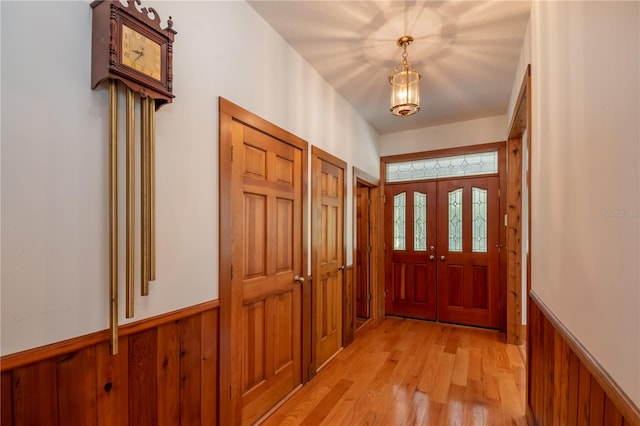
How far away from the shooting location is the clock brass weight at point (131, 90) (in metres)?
1.16

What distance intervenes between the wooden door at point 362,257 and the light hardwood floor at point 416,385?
81cm

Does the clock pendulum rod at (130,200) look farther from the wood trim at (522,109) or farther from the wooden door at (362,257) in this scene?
the wooden door at (362,257)

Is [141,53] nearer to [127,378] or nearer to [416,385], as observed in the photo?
[127,378]

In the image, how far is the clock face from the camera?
46.9 inches

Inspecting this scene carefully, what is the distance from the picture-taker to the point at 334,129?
324cm

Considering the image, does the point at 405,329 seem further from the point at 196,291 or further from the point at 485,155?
the point at 196,291

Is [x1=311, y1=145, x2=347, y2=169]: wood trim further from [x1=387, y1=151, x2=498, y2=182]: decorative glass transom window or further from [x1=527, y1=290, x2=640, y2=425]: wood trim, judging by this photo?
[x1=527, y1=290, x2=640, y2=425]: wood trim

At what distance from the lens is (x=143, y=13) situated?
125cm

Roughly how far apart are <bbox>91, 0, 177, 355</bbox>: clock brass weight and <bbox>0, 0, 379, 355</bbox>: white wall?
0.06 m

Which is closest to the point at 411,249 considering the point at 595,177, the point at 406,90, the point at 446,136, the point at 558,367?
the point at 446,136

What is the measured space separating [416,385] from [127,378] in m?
2.20

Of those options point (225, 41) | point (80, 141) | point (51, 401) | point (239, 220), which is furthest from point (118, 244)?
point (225, 41)

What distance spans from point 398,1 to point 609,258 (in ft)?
6.00

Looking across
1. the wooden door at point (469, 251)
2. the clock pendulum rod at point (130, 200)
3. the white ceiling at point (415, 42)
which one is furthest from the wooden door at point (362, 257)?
the clock pendulum rod at point (130, 200)
